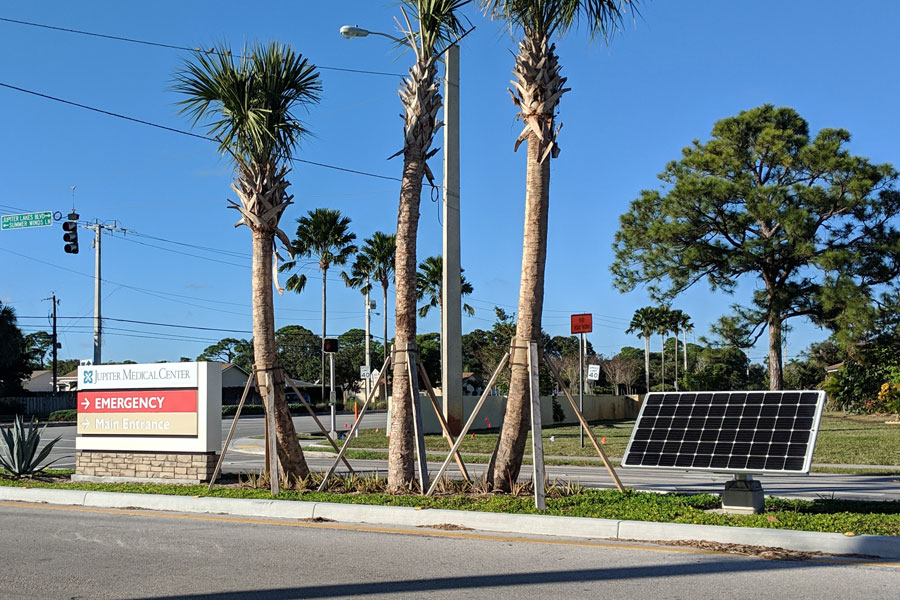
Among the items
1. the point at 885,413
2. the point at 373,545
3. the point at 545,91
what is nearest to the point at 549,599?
the point at 373,545

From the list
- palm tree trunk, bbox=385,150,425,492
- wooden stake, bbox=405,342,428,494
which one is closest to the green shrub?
palm tree trunk, bbox=385,150,425,492

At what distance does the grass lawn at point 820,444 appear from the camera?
20344mm

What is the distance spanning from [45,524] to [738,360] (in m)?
98.4

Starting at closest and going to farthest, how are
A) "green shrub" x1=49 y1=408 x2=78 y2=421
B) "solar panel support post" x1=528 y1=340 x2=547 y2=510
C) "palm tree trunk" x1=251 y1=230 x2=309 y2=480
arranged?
"solar panel support post" x1=528 y1=340 x2=547 y2=510
"palm tree trunk" x1=251 y1=230 x2=309 y2=480
"green shrub" x1=49 y1=408 x2=78 y2=421

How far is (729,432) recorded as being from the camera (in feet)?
31.9

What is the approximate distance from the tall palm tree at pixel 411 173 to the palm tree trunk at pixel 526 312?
1458mm

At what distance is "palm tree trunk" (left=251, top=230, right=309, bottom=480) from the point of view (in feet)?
43.1

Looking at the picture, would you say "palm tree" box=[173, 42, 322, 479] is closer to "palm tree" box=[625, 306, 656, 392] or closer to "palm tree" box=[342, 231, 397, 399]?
"palm tree" box=[342, 231, 397, 399]

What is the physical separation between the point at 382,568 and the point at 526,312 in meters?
4.81

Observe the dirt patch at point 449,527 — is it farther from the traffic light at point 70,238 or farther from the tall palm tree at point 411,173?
the traffic light at point 70,238

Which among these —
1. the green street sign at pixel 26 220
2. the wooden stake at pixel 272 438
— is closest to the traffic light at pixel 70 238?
the green street sign at pixel 26 220

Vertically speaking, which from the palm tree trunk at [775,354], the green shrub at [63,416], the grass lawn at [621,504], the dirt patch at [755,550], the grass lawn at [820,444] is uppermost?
the palm tree trunk at [775,354]

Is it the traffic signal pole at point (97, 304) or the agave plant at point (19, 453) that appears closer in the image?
the agave plant at point (19, 453)

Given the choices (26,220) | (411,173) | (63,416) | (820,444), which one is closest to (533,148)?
(411,173)
